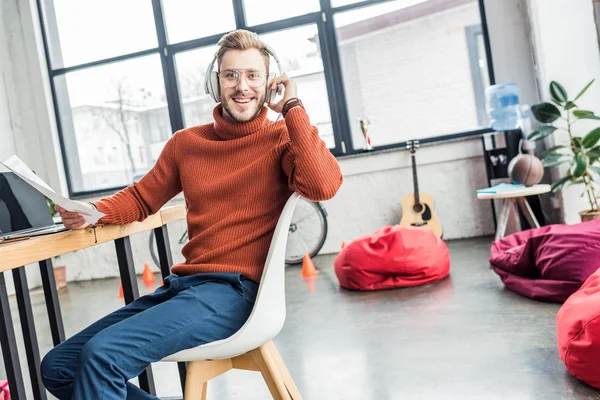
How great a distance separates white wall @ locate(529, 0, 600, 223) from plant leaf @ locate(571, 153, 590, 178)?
16.8 inches

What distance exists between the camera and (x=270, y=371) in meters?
1.50

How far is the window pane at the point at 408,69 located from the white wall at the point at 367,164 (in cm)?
24

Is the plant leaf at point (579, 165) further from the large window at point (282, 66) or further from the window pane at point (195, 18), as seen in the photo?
the window pane at point (195, 18)

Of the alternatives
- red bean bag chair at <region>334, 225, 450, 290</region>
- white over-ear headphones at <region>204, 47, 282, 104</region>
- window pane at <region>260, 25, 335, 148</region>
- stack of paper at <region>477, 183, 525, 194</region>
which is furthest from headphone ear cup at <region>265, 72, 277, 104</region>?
window pane at <region>260, 25, 335, 148</region>

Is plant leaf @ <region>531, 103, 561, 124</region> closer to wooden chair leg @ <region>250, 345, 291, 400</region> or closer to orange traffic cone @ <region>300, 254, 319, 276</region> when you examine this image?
orange traffic cone @ <region>300, 254, 319, 276</region>

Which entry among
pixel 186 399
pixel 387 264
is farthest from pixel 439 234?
pixel 186 399

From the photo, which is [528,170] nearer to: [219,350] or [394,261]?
[394,261]

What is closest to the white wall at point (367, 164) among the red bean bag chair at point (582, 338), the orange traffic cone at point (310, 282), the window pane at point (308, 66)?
the window pane at point (308, 66)

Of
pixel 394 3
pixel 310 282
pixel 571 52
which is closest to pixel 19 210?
pixel 310 282

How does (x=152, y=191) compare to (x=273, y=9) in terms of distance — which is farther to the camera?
(x=273, y=9)

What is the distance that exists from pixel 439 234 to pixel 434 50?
1.62 m

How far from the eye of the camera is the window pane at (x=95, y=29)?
5.82 metres

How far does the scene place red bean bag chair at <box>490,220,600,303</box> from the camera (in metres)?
2.73

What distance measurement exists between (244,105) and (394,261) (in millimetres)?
2167
